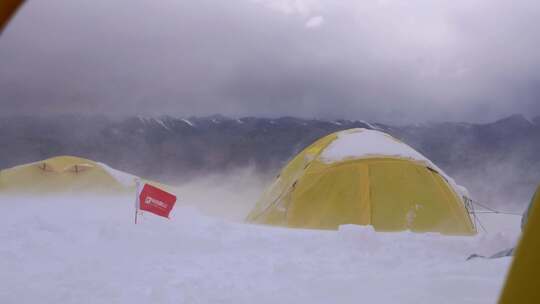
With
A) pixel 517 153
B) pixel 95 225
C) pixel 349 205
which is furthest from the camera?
pixel 517 153

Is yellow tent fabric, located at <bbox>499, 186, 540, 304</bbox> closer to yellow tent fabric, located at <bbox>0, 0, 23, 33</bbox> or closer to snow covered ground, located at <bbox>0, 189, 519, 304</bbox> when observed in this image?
yellow tent fabric, located at <bbox>0, 0, 23, 33</bbox>

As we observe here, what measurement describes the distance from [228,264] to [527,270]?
3.64 meters

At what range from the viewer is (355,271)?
477 cm

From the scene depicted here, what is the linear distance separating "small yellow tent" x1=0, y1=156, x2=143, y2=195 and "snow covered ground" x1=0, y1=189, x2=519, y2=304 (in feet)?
17.6

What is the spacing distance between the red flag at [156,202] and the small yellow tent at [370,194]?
60.6 inches

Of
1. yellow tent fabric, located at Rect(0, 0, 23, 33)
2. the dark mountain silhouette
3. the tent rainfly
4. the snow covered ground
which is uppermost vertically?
the dark mountain silhouette

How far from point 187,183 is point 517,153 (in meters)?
12.5

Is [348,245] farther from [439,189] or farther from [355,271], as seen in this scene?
[439,189]

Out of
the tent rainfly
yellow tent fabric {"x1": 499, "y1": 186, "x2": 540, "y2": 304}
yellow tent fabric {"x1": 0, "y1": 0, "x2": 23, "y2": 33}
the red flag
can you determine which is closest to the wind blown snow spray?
the red flag

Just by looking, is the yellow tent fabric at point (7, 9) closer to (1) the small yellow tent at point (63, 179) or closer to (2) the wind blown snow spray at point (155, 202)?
(2) the wind blown snow spray at point (155, 202)

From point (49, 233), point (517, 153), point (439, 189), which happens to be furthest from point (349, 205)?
point (517, 153)

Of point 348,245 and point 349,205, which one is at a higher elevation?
point 349,205

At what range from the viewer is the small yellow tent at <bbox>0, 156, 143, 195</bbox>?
41.4 ft

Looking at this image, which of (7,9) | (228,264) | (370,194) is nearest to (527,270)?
(7,9)
